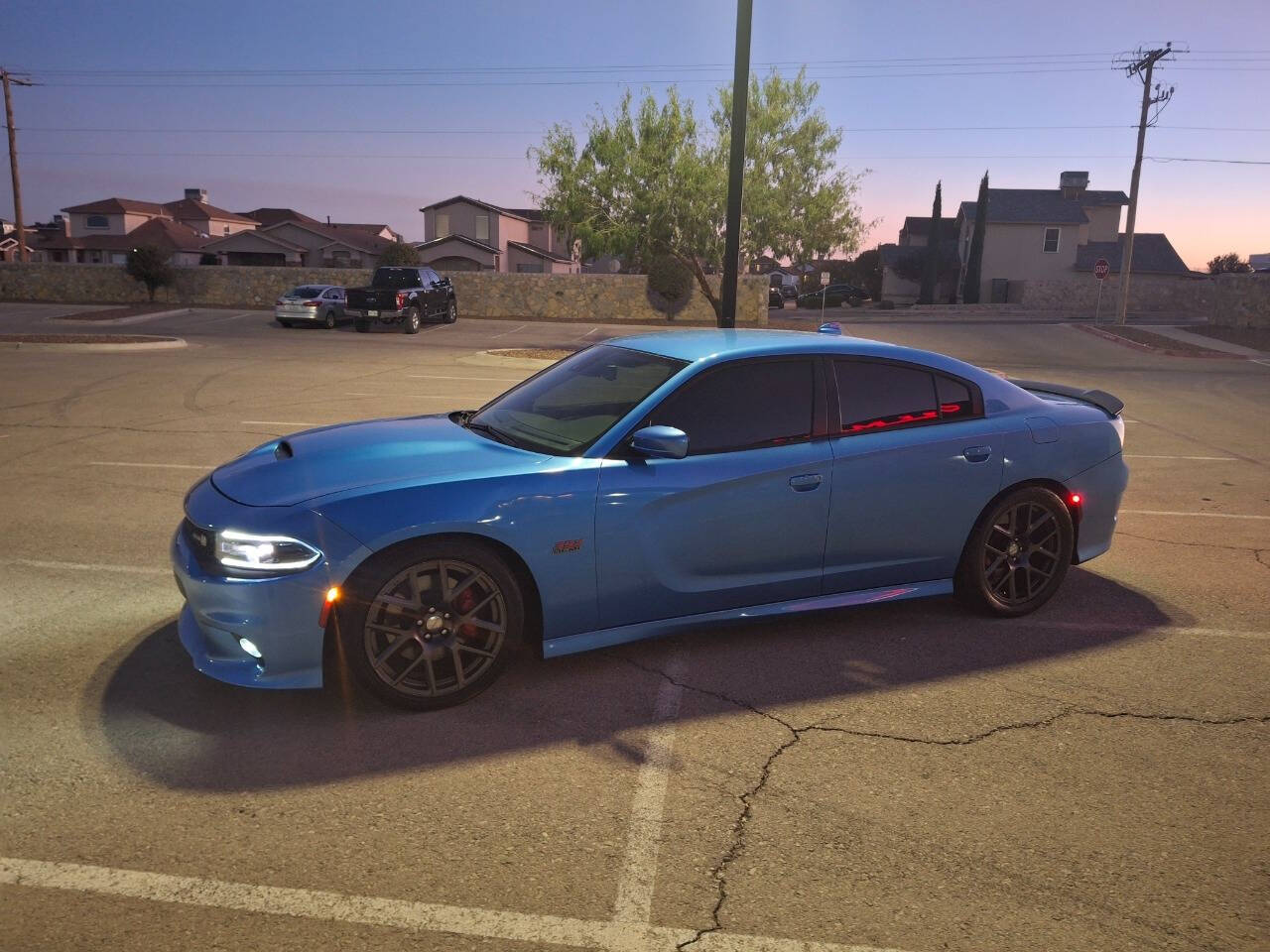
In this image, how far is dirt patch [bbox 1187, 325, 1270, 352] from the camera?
35.1 meters

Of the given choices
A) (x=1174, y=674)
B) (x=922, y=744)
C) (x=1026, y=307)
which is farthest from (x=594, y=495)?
(x=1026, y=307)

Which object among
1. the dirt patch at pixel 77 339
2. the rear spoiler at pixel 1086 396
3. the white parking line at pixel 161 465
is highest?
the rear spoiler at pixel 1086 396

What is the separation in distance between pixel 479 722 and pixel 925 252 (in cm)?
7735

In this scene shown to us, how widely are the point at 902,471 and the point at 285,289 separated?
41.6m

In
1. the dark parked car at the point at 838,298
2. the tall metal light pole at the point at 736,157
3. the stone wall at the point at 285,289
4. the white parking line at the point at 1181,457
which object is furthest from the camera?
the dark parked car at the point at 838,298

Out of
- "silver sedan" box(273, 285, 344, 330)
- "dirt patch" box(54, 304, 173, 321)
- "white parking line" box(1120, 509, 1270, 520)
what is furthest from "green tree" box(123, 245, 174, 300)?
"white parking line" box(1120, 509, 1270, 520)

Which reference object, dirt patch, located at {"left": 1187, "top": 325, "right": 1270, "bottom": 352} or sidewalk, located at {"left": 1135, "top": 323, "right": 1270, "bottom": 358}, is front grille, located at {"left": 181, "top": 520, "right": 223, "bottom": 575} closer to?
sidewalk, located at {"left": 1135, "top": 323, "right": 1270, "bottom": 358}

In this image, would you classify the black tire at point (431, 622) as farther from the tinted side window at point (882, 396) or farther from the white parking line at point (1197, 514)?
the white parking line at point (1197, 514)

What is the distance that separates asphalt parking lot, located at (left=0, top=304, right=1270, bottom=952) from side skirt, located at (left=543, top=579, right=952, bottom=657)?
0.24 m

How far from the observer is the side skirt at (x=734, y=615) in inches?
180

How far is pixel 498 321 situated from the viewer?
39219mm

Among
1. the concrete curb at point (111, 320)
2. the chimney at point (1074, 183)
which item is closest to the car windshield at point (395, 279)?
the concrete curb at point (111, 320)

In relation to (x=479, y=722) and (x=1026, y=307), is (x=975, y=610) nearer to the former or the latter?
(x=479, y=722)

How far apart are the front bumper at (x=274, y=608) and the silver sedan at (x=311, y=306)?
30.4 m
